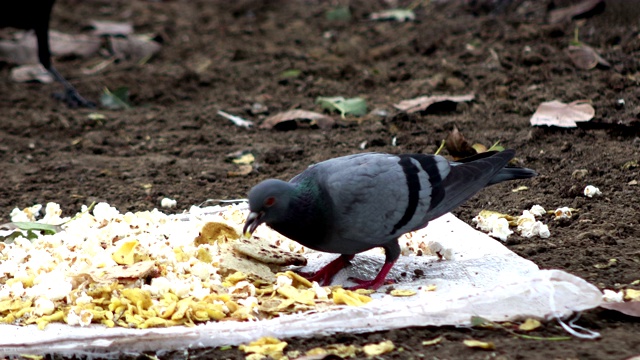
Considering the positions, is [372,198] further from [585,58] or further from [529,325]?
[585,58]

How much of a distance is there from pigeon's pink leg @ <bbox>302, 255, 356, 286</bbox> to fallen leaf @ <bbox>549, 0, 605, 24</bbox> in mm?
4348

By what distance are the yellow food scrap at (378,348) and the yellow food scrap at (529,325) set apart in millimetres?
404

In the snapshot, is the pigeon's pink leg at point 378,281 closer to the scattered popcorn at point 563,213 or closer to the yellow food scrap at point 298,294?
the yellow food scrap at point 298,294

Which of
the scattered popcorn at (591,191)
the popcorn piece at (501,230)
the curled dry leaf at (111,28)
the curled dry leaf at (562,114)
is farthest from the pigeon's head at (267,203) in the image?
the curled dry leaf at (111,28)

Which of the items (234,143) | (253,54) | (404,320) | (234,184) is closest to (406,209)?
(404,320)

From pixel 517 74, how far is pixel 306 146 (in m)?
1.68

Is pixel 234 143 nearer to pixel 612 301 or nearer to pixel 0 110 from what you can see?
pixel 0 110

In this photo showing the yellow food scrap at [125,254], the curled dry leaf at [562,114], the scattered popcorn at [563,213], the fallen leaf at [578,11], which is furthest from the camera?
the fallen leaf at [578,11]

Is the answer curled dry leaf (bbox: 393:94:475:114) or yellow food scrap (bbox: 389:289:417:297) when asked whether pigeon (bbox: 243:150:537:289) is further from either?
curled dry leaf (bbox: 393:94:475:114)

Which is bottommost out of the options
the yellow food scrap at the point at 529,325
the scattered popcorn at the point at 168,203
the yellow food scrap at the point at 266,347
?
the scattered popcorn at the point at 168,203

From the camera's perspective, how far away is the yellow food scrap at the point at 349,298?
8.95 ft

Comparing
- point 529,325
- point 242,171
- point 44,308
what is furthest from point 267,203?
point 242,171

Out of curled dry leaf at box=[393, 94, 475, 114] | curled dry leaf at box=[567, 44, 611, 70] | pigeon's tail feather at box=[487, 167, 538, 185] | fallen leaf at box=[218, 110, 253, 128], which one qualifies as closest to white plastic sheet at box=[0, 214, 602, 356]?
pigeon's tail feather at box=[487, 167, 538, 185]

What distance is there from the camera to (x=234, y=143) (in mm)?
5230
